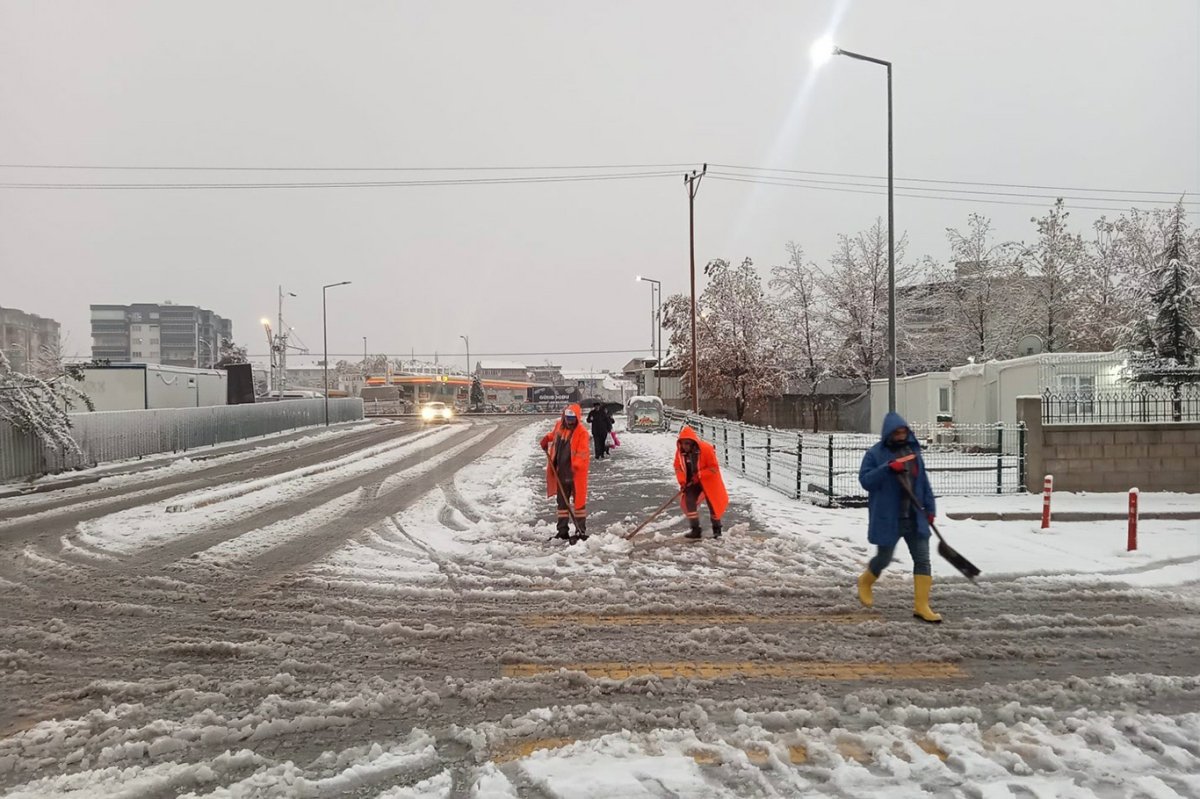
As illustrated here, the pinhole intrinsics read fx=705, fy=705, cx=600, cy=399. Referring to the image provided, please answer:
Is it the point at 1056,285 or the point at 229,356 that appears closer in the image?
the point at 1056,285

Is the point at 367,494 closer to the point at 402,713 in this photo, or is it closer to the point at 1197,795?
the point at 402,713

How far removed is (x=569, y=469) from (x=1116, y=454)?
979 centimetres

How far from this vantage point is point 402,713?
3.97m

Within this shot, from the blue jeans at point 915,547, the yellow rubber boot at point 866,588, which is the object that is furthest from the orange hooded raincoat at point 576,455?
the blue jeans at point 915,547

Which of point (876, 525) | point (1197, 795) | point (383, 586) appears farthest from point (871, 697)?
point (383, 586)

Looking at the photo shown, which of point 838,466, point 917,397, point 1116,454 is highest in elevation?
point 917,397

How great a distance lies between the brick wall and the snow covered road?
12.2ft

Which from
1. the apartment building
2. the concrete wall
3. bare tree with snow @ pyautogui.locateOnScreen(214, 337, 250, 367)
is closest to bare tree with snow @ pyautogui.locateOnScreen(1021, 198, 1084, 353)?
the concrete wall

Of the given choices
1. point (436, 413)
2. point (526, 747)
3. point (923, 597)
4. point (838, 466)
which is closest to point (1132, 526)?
point (923, 597)

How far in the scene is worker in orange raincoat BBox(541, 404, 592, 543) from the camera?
853cm

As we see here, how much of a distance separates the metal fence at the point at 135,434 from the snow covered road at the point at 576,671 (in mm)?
10488

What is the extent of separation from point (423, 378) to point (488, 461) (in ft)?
201

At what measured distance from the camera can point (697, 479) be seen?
9062 mm

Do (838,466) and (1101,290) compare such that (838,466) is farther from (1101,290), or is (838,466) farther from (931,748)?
(1101,290)
